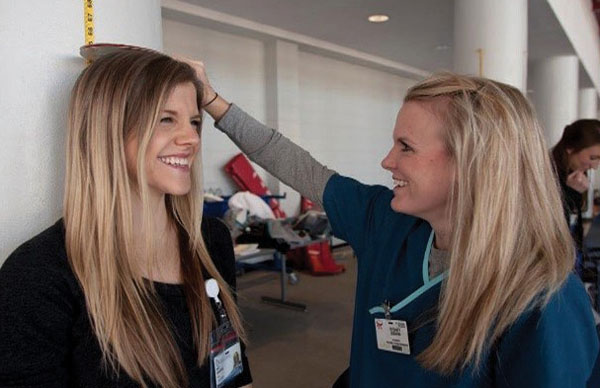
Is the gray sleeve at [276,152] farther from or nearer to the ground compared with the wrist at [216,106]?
nearer to the ground

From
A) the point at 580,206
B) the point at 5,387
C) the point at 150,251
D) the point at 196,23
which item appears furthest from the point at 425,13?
the point at 5,387

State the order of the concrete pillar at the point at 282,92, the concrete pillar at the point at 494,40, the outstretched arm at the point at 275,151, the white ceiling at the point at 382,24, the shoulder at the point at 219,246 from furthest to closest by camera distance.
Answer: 1. the concrete pillar at the point at 282,92
2. the white ceiling at the point at 382,24
3. the concrete pillar at the point at 494,40
4. the outstretched arm at the point at 275,151
5. the shoulder at the point at 219,246

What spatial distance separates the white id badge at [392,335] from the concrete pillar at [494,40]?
2545mm

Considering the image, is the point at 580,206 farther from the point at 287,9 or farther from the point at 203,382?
the point at 287,9

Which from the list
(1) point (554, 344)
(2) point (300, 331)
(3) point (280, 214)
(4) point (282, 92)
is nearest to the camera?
(1) point (554, 344)

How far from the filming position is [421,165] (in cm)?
114

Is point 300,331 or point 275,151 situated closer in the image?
point 275,151

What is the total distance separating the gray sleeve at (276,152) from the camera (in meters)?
1.56

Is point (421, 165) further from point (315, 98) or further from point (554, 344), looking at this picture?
point (315, 98)

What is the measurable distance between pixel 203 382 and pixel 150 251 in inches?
13.8

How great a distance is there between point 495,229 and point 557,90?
7.00m

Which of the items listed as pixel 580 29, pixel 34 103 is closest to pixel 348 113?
pixel 580 29

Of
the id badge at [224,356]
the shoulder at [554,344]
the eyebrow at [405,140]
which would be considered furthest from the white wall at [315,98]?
the shoulder at [554,344]

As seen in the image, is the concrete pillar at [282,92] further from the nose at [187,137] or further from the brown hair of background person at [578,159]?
the nose at [187,137]
